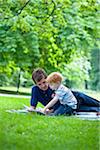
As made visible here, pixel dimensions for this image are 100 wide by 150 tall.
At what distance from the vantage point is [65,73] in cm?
260

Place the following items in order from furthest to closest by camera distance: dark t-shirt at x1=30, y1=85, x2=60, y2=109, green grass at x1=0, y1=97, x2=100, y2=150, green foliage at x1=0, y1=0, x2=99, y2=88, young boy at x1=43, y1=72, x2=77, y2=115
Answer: green foliage at x1=0, y1=0, x2=99, y2=88
dark t-shirt at x1=30, y1=85, x2=60, y2=109
young boy at x1=43, y1=72, x2=77, y2=115
green grass at x1=0, y1=97, x2=100, y2=150

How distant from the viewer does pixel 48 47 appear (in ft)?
9.62

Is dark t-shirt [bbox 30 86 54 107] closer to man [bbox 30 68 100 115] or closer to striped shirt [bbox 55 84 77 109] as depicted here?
man [bbox 30 68 100 115]

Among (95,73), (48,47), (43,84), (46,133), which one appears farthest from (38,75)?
(48,47)

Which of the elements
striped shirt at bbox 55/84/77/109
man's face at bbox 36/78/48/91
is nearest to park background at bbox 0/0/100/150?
striped shirt at bbox 55/84/77/109

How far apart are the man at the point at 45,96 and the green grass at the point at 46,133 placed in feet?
0.72

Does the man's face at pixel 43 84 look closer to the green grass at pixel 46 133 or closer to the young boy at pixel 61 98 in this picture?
the young boy at pixel 61 98

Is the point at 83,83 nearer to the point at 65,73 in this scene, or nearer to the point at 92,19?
the point at 65,73

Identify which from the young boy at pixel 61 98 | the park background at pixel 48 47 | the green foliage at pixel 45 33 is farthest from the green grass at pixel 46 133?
the green foliage at pixel 45 33

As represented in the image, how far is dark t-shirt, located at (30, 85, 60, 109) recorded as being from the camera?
2172 mm

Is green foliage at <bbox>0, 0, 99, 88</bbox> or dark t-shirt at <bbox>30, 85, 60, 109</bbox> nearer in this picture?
dark t-shirt at <bbox>30, 85, 60, 109</bbox>

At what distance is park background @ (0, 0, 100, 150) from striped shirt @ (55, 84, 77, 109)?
13 cm

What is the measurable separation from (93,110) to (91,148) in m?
0.86

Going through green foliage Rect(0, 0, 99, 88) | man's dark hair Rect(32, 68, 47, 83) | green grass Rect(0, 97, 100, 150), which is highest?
green foliage Rect(0, 0, 99, 88)
